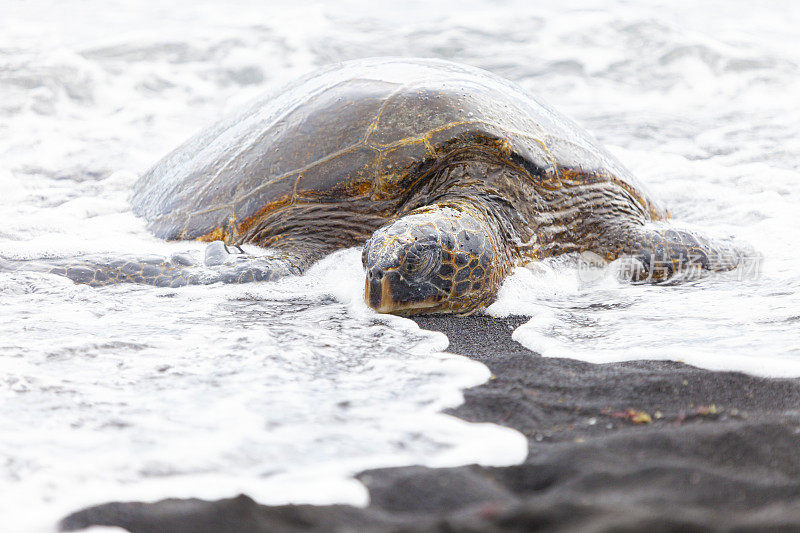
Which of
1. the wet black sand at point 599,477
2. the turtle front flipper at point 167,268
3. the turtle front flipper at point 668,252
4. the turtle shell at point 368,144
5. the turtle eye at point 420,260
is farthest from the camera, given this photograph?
the turtle front flipper at point 668,252

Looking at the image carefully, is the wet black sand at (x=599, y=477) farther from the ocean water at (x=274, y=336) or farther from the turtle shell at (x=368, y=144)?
the turtle shell at (x=368, y=144)

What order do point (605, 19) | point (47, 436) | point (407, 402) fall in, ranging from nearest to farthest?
point (47, 436)
point (407, 402)
point (605, 19)

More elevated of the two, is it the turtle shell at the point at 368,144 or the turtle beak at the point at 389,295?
the turtle shell at the point at 368,144

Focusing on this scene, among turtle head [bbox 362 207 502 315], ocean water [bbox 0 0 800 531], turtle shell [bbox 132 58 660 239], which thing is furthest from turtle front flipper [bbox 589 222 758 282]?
turtle head [bbox 362 207 502 315]

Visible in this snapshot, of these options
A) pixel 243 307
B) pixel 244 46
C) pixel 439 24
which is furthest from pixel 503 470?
pixel 439 24

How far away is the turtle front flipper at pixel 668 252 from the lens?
3494 millimetres

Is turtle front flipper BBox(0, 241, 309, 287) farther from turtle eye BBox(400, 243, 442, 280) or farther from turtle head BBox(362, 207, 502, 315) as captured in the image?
turtle eye BBox(400, 243, 442, 280)

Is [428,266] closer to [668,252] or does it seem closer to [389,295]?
[389,295]

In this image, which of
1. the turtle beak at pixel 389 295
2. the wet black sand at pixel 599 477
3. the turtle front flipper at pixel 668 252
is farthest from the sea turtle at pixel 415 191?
the wet black sand at pixel 599 477

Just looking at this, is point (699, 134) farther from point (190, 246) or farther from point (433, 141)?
point (190, 246)

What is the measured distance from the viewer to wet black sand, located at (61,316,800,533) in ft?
3.66

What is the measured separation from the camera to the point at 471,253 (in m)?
2.81

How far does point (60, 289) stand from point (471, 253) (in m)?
1.80

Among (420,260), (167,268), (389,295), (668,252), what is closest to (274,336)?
(389,295)
